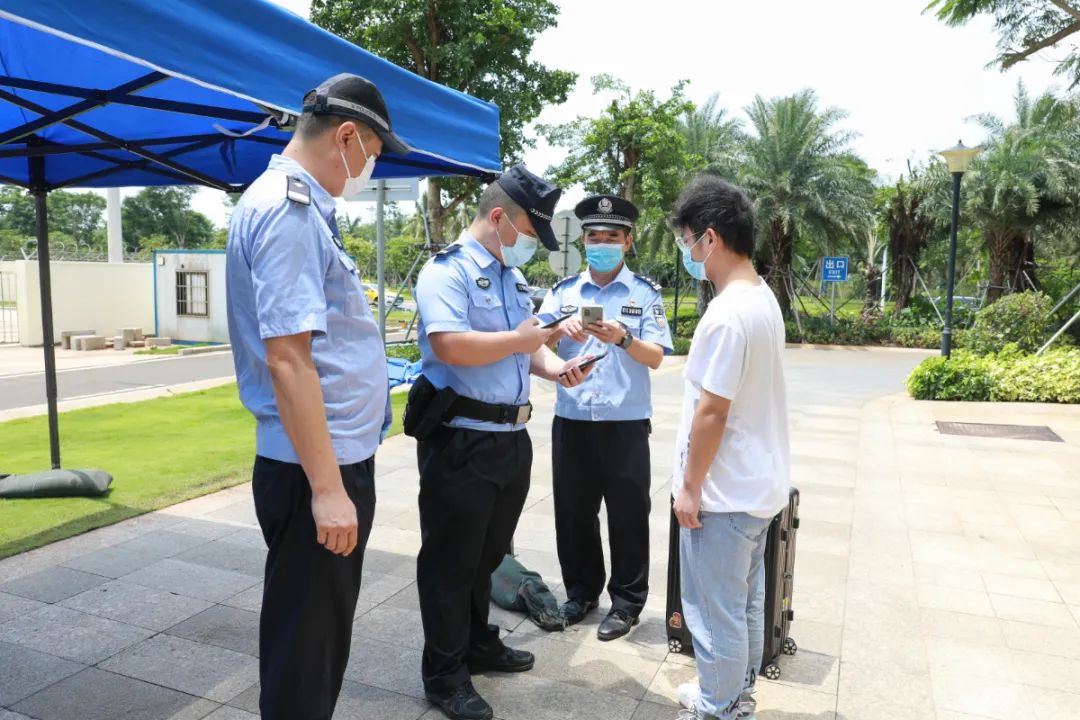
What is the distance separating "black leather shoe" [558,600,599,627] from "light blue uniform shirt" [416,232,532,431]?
1177mm

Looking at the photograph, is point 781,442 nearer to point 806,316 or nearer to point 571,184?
point 571,184

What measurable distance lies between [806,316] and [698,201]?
24493 mm

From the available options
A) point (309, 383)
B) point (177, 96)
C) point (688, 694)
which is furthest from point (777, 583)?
point (177, 96)

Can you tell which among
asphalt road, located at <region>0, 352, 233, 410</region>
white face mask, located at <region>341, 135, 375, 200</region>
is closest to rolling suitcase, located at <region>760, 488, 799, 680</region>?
white face mask, located at <region>341, 135, 375, 200</region>

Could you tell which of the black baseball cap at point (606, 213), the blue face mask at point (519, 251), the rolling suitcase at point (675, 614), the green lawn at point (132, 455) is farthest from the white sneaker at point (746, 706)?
the green lawn at point (132, 455)

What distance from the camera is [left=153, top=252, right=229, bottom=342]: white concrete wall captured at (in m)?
20.4

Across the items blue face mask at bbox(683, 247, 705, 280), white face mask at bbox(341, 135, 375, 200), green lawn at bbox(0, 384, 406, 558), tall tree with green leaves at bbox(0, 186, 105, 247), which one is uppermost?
Answer: tall tree with green leaves at bbox(0, 186, 105, 247)

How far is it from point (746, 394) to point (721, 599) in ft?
2.10

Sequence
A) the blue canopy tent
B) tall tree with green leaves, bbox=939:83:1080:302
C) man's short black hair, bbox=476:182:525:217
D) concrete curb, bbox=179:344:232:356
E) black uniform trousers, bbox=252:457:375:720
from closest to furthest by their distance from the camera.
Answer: black uniform trousers, bbox=252:457:375:720, the blue canopy tent, man's short black hair, bbox=476:182:525:217, concrete curb, bbox=179:344:232:356, tall tree with green leaves, bbox=939:83:1080:302

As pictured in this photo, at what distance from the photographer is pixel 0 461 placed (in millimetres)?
6469

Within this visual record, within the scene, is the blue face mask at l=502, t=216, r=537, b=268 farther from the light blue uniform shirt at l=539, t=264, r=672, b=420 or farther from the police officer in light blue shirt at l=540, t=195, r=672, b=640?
the police officer in light blue shirt at l=540, t=195, r=672, b=640

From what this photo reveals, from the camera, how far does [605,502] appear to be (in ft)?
11.1

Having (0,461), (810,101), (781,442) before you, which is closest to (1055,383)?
(781,442)

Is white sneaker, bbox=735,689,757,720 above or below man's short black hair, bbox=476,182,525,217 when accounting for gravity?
below
